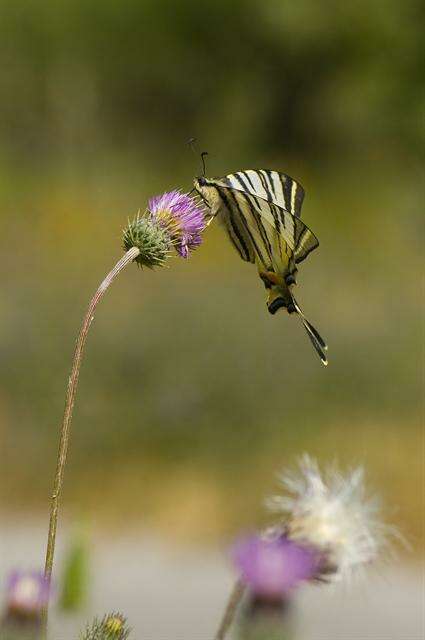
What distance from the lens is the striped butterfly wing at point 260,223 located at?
5.99ft

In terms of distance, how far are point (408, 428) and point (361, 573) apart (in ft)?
25.3

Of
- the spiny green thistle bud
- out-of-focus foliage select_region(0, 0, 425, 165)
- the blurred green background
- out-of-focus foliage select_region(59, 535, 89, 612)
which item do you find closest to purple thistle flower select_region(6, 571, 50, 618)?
the spiny green thistle bud

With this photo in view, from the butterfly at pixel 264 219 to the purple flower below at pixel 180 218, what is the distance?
0.16 metres

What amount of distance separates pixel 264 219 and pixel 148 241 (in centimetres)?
42

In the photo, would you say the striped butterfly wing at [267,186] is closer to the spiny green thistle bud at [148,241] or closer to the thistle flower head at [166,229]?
the thistle flower head at [166,229]

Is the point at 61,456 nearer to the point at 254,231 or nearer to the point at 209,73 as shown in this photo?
the point at 254,231

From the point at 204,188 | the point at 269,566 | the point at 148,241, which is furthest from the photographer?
the point at 204,188

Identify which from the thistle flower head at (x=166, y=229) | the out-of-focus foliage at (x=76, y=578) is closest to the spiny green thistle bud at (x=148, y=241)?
the thistle flower head at (x=166, y=229)

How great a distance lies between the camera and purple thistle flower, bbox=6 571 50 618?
4.13 ft

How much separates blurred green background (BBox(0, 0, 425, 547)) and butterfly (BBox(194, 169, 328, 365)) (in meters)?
1.63

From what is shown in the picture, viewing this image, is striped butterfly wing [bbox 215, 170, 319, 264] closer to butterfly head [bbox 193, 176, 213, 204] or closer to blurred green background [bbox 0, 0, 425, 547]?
butterfly head [bbox 193, 176, 213, 204]

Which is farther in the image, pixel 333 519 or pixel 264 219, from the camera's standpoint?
pixel 264 219

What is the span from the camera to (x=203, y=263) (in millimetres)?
11953

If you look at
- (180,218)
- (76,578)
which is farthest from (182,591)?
(180,218)
